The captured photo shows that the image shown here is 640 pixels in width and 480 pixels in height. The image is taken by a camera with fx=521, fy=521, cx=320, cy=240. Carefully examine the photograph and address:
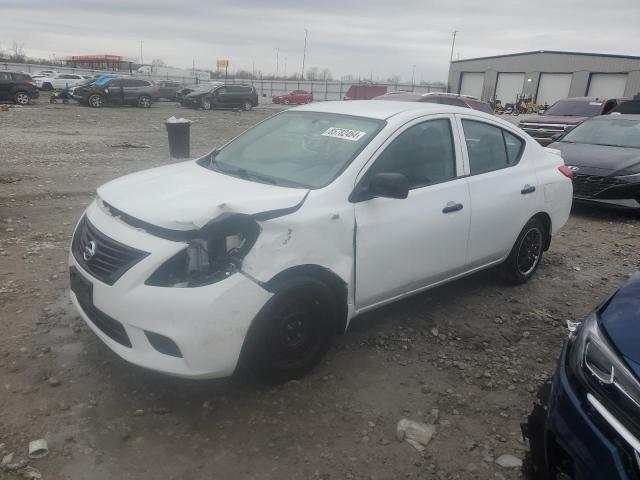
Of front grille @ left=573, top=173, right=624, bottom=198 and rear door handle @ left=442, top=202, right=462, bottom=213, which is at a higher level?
rear door handle @ left=442, top=202, right=462, bottom=213

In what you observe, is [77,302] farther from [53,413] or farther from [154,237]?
[154,237]

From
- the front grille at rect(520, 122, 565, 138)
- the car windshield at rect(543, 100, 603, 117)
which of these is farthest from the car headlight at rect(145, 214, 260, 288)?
the car windshield at rect(543, 100, 603, 117)

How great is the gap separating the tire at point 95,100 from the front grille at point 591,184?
2442cm

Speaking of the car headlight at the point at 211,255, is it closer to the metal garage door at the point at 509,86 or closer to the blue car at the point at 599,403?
the blue car at the point at 599,403

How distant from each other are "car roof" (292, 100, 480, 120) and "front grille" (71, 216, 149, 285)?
1931 mm

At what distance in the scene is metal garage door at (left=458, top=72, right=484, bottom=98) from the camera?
52.6 metres

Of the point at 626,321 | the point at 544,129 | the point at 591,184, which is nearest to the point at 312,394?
the point at 626,321

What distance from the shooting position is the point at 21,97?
24.3 meters

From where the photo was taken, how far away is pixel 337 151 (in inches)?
137

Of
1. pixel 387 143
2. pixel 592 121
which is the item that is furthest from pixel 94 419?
pixel 592 121

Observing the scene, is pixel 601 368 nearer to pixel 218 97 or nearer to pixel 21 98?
pixel 21 98

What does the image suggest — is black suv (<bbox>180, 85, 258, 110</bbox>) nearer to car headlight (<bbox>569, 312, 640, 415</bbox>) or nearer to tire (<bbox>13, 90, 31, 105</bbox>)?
tire (<bbox>13, 90, 31, 105</bbox>)

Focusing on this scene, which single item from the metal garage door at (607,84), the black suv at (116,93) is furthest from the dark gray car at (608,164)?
the metal garage door at (607,84)

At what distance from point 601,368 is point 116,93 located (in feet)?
92.7
